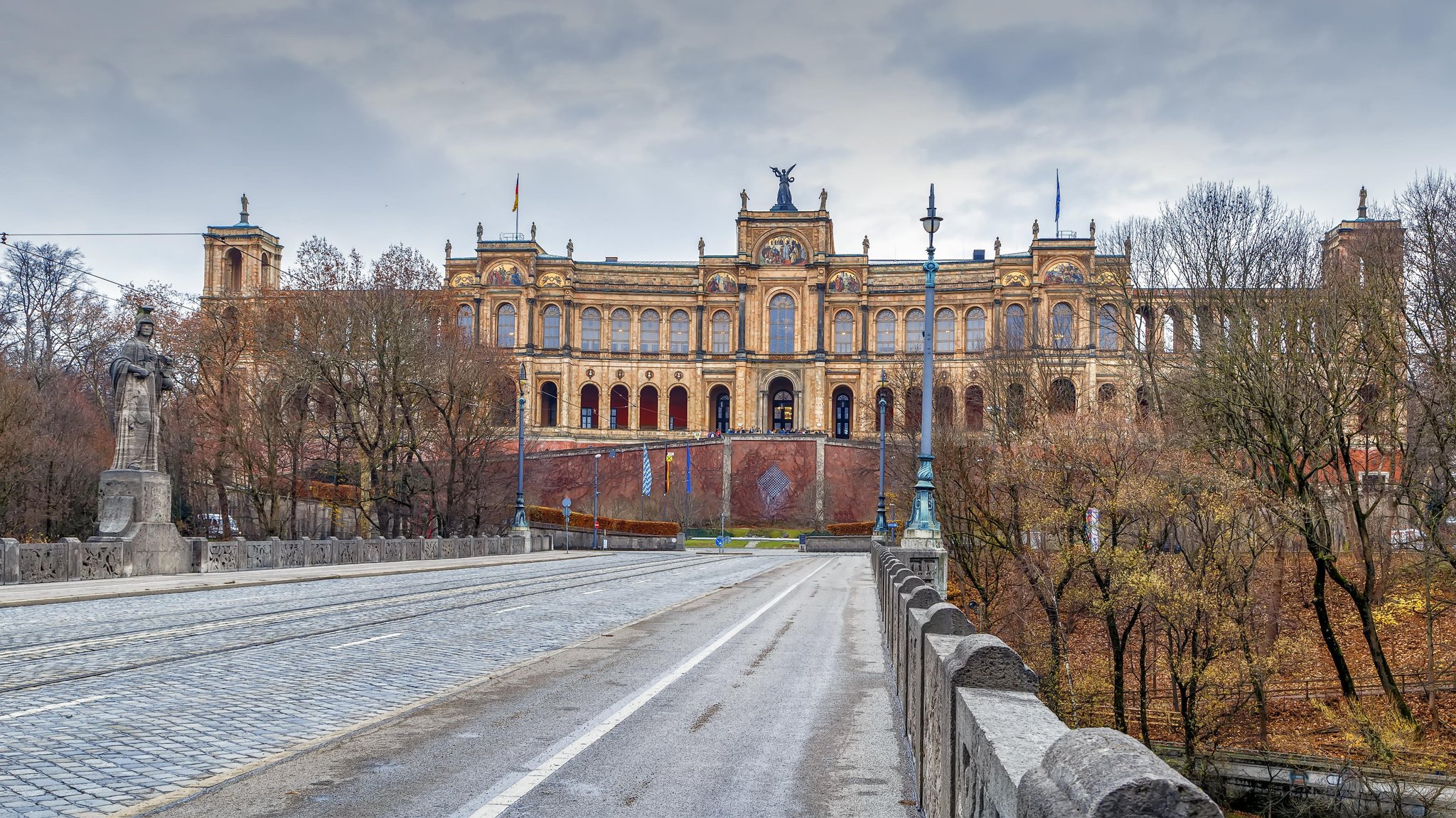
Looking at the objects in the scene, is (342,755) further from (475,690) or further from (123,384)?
(123,384)

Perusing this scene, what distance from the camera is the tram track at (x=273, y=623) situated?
11750mm

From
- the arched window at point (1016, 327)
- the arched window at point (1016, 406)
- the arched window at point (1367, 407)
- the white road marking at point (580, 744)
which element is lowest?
the white road marking at point (580, 744)

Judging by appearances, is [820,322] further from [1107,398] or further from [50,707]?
[50,707]

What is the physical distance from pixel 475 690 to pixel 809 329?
8608 cm

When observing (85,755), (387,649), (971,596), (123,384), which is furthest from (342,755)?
(971,596)

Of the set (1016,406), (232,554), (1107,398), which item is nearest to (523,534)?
(232,554)

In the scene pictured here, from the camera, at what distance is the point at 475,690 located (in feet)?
35.0

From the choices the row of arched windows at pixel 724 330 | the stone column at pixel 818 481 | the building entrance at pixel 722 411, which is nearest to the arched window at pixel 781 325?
the row of arched windows at pixel 724 330

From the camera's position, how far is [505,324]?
9581cm

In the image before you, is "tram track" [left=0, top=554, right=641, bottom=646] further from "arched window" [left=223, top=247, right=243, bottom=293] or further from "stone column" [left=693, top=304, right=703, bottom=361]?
"arched window" [left=223, top=247, right=243, bottom=293]

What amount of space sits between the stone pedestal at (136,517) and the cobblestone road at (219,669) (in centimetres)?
464

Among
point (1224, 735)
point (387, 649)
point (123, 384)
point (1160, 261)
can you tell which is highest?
point (1160, 261)

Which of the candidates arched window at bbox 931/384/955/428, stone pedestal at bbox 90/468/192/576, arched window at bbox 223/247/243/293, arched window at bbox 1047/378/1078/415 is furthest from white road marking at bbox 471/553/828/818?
arched window at bbox 223/247/243/293

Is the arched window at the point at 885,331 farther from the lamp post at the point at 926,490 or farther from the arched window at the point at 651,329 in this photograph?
the lamp post at the point at 926,490
